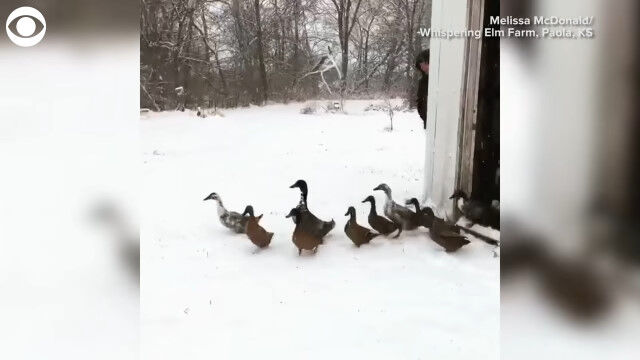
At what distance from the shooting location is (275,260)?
304 centimetres

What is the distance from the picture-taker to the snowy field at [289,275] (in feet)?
5.42

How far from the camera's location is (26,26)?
729 mm

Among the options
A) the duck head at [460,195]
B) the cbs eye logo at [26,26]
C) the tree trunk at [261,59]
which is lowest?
the duck head at [460,195]

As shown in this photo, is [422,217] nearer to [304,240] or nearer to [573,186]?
[304,240]

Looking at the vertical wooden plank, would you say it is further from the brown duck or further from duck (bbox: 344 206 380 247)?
duck (bbox: 344 206 380 247)

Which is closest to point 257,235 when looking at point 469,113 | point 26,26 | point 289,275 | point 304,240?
point 304,240

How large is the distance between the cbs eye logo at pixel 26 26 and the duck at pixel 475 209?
2.64m

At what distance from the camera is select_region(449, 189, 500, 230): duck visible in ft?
10.0

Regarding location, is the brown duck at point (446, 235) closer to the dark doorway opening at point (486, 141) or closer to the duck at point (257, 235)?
the dark doorway opening at point (486, 141)

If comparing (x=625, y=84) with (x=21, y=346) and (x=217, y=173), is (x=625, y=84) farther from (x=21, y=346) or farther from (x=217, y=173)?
(x=217, y=173)

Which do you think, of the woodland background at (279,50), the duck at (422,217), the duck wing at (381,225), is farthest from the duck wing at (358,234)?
the woodland background at (279,50)

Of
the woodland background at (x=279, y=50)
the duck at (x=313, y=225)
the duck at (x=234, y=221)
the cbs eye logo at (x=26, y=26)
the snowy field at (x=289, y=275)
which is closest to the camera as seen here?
the cbs eye logo at (x=26, y=26)

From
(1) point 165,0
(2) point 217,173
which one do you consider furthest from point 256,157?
(1) point 165,0

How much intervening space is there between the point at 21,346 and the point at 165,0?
5.67 meters
